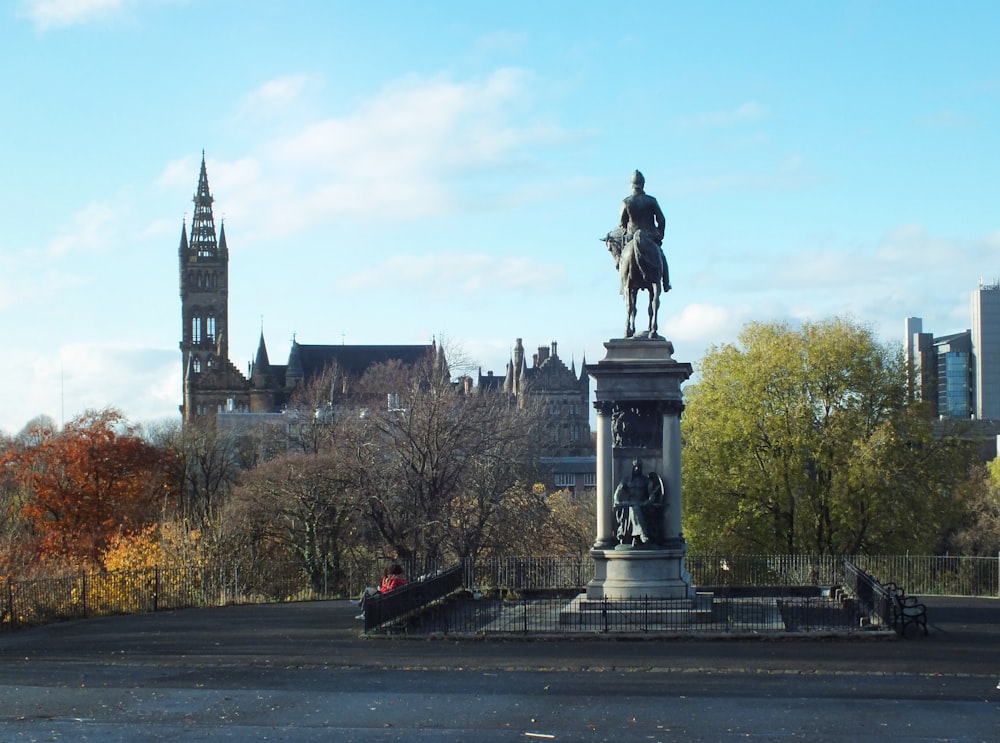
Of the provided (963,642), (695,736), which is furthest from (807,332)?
(695,736)

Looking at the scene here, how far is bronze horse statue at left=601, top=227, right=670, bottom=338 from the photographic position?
86.9 ft

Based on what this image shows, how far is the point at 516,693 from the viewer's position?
56.6ft

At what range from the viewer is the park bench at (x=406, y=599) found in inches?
958

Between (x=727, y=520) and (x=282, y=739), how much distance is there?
36043mm

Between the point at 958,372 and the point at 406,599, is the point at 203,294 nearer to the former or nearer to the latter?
the point at 958,372

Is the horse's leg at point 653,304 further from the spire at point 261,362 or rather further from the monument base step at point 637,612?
the spire at point 261,362

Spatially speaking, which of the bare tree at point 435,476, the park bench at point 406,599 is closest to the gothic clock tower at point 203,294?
the bare tree at point 435,476

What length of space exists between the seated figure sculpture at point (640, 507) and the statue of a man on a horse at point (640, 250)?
119 inches

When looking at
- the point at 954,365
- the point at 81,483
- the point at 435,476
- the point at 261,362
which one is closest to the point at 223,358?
the point at 261,362

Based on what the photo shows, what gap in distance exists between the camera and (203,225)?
586ft

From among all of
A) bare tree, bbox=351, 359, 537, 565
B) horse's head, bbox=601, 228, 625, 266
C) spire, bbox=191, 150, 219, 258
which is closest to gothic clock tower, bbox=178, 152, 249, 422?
spire, bbox=191, 150, 219, 258

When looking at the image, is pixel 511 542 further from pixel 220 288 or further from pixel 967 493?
pixel 220 288

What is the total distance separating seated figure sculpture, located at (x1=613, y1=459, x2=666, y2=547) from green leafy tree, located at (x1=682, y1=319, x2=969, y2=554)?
75.8 ft

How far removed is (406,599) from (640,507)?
16.2 ft
